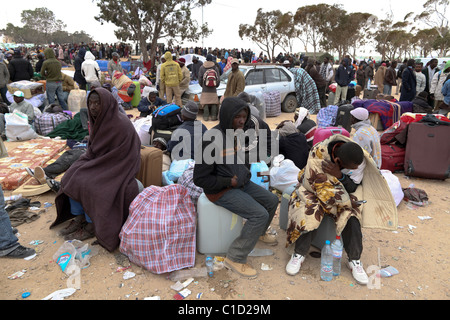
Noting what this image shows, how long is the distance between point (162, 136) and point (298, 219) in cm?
300

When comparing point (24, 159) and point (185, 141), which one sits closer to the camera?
point (185, 141)

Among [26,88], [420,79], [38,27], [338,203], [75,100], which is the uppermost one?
[38,27]

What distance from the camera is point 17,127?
7301 mm

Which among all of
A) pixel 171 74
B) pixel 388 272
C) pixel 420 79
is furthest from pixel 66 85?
pixel 420 79

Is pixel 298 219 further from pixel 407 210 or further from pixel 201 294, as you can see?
pixel 407 210

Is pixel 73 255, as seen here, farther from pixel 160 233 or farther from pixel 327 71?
pixel 327 71

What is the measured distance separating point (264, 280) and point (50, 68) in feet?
30.5

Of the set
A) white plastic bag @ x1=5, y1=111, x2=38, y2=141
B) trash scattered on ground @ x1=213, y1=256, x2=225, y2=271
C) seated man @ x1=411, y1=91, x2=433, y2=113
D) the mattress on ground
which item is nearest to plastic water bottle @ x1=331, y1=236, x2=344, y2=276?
trash scattered on ground @ x1=213, y1=256, x2=225, y2=271

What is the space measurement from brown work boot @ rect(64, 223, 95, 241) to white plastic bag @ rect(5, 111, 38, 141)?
4.89 metres

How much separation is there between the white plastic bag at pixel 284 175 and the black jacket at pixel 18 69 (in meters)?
9.36

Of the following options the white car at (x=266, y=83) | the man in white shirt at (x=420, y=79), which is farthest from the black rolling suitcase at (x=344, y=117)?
the man in white shirt at (x=420, y=79)

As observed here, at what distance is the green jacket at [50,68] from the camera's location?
30.8 feet

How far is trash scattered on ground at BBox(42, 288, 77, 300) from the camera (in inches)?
108

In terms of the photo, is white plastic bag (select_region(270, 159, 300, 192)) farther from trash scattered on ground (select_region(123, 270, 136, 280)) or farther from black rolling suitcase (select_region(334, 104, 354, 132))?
black rolling suitcase (select_region(334, 104, 354, 132))
